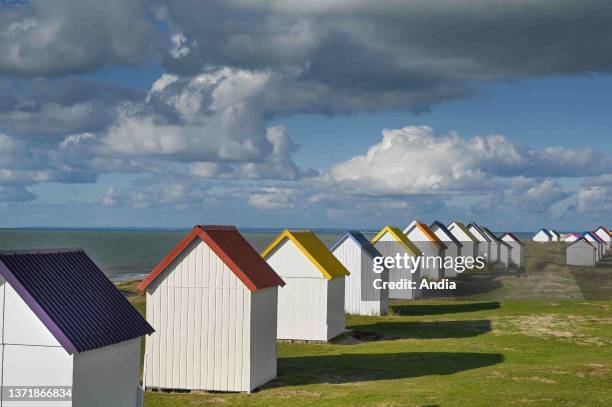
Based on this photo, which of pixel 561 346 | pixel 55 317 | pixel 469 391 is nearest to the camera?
pixel 55 317

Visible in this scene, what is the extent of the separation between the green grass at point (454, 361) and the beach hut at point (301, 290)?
3.03ft

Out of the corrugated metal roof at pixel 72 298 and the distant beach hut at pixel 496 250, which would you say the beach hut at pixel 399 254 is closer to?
the distant beach hut at pixel 496 250

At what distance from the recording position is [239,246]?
88.8 feet

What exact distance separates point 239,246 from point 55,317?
1070 centimetres

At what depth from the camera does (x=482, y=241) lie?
92312 millimetres

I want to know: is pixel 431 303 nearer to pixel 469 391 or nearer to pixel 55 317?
pixel 469 391

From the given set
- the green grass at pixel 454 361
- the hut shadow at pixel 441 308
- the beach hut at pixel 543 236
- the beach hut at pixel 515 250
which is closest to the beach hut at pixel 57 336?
the green grass at pixel 454 361

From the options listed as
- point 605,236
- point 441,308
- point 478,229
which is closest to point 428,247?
point 441,308

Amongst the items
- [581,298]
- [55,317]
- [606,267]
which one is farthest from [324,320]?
[606,267]

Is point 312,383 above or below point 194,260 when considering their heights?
below

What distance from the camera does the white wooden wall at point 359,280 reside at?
155ft

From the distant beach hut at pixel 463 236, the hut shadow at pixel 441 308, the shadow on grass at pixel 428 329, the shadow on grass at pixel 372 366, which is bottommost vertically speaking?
the shadow on grass at pixel 372 366

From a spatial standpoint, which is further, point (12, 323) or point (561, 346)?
point (561, 346)

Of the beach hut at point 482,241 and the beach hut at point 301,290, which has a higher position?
the beach hut at point 482,241
